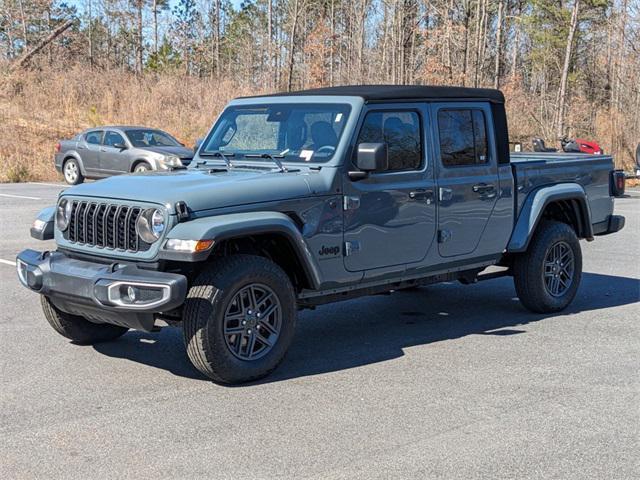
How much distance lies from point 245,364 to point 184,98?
30.5 meters

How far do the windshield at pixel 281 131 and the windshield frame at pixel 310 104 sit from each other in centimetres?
2

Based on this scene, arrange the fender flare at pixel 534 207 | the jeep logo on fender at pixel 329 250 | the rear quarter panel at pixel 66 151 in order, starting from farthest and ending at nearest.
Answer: the rear quarter panel at pixel 66 151, the fender flare at pixel 534 207, the jeep logo on fender at pixel 329 250

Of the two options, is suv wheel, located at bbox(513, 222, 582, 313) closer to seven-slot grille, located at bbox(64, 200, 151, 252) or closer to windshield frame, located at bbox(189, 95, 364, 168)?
windshield frame, located at bbox(189, 95, 364, 168)

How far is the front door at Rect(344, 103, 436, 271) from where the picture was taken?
21.2 ft

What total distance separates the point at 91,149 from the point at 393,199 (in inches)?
704

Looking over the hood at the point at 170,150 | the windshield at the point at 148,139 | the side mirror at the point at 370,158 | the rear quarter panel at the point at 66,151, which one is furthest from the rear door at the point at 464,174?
the rear quarter panel at the point at 66,151

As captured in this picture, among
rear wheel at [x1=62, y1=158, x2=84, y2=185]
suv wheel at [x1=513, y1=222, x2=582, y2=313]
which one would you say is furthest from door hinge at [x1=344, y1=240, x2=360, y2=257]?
rear wheel at [x1=62, y1=158, x2=84, y2=185]

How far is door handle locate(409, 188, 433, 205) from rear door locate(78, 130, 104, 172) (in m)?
17.3

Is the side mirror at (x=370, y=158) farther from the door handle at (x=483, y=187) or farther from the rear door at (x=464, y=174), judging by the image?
the door handle at (x=483, y=187)

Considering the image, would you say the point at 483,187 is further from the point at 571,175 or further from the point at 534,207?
the point at 571,175

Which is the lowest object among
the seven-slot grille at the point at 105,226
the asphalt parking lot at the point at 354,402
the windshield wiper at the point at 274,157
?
the asphalt parking lot at the point at 354,402

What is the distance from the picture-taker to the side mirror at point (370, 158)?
6.29m

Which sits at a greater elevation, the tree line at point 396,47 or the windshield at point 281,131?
the tree line at point 396,47

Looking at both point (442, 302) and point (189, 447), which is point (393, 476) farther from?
point (442, 302)
